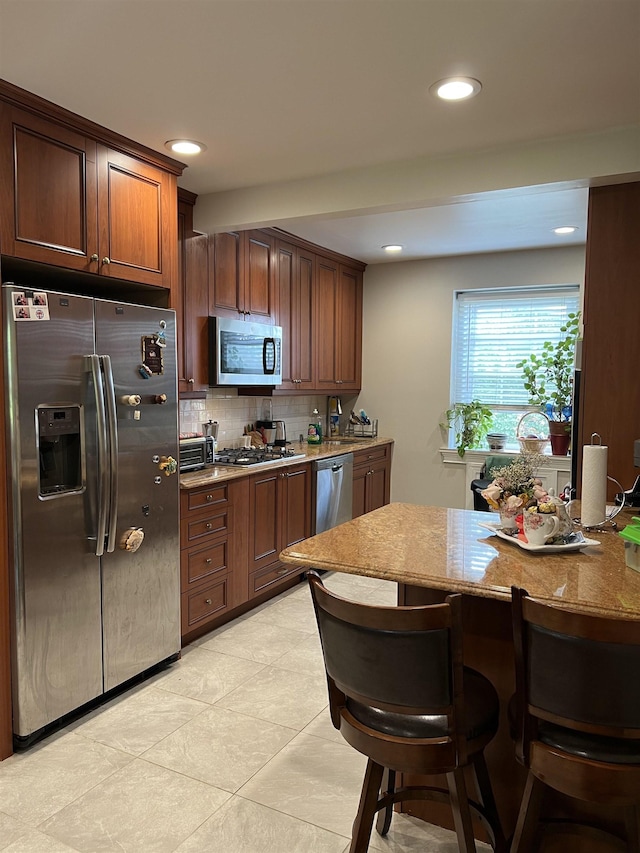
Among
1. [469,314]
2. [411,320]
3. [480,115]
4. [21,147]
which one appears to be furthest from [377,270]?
[21,147]

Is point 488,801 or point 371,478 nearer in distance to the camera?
point 488,801

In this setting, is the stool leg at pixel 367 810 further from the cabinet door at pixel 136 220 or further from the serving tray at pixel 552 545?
the cabinet door at pixel 136 220

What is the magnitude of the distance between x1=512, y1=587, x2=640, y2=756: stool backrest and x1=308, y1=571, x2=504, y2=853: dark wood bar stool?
0.51ft

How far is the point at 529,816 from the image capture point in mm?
1576

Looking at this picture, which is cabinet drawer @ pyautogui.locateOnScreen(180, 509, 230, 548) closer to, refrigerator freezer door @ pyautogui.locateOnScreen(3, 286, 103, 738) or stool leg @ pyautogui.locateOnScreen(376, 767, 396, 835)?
refrigerator freezer door @ pyautogui.locateOnScreen(3, 286, 103, 738)

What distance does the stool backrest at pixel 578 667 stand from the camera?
130 centimetres

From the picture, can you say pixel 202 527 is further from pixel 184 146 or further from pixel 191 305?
pixel 184 146

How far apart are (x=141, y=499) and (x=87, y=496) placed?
32 centimetres

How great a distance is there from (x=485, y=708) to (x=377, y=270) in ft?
15.9

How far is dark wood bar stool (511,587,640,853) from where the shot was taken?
4.29 feet

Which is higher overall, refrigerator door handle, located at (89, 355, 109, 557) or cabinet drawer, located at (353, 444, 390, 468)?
refrigerator door handle, located at (89, 355, 109, 557)

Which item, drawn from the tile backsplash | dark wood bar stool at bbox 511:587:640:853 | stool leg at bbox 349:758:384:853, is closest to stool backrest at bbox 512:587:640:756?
dark wood bar stool at bbox 511:587:640:853

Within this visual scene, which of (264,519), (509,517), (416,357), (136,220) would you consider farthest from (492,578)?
(416,357)

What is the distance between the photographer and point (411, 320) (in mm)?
5801
